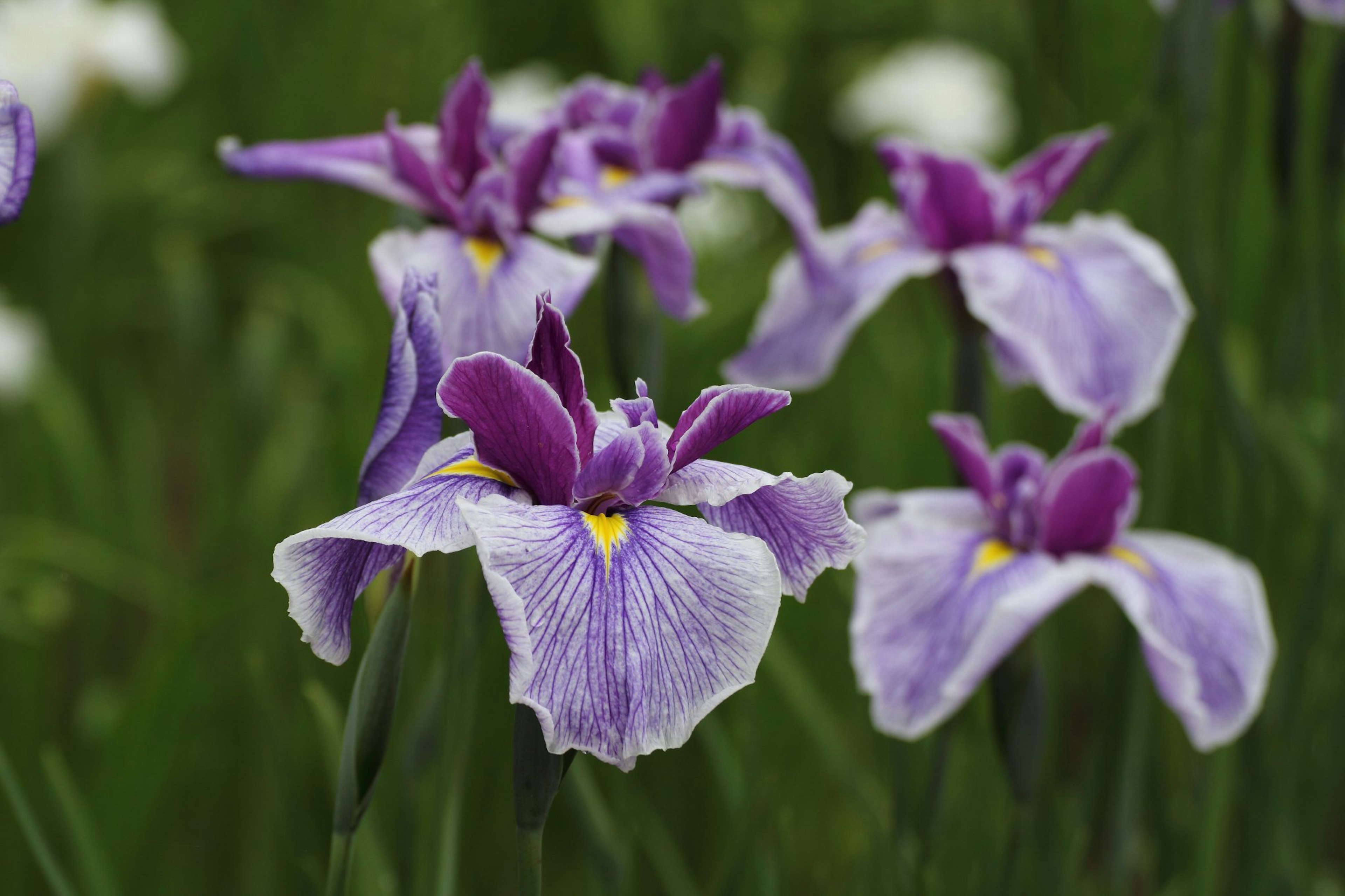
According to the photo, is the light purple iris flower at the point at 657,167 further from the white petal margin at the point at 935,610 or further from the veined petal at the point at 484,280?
the white petal margin at the point at 935,610

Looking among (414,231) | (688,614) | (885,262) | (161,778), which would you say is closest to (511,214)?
(414,231)

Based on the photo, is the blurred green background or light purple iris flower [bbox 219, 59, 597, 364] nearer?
light purple iris flower [bbox 219, 59, 597, 364]

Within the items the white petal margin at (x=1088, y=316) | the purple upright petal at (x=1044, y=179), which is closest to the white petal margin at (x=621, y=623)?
the white petal margin at (x=1088, y=316)

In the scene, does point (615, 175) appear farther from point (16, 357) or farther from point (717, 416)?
point (16, 357)

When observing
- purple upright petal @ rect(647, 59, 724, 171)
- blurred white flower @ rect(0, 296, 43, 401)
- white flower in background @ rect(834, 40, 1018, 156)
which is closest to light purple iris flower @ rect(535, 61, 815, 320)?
purple upright petal @ rect(647, 59, 724, 171)

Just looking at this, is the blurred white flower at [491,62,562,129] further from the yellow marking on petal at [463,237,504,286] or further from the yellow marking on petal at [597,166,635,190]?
the yellow marking on petal at [463,237,504,286]

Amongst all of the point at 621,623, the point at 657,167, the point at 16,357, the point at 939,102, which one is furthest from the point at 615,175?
the point at 939,102
